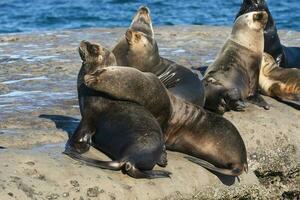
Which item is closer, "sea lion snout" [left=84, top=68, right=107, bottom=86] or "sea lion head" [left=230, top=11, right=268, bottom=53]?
"sea lion snout" [left=84, top=68, right=107, bottom=86]

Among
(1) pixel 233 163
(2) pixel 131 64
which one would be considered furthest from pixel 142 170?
(2) pixel 131 64

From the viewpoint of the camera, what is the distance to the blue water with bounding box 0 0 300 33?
811 inches

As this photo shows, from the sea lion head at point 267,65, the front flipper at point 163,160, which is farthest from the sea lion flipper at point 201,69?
the front flipper at point 163,160

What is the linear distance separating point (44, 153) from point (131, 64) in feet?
7.74

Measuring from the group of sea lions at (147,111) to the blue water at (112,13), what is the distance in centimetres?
1154

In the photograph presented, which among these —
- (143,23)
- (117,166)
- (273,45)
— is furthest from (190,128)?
(273,45)

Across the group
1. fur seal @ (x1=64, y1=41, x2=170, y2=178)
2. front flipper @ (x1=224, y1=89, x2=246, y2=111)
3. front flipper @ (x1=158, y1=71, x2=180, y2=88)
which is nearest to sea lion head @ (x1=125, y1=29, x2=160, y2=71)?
front flipper @ (x1=158, y1=71, x2=180, y2=88)

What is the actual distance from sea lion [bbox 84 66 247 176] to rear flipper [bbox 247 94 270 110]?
161cm

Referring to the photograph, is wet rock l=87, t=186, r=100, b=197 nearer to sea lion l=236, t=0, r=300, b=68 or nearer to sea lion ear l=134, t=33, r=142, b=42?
sea lion ear l=134, t=33, r=142, b=42

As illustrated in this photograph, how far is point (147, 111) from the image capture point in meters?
6.24

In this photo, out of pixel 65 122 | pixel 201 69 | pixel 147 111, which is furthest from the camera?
pixel 201 69

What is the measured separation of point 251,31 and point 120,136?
389 centimetres

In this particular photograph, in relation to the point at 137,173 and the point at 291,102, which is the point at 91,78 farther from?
the point at 291,102

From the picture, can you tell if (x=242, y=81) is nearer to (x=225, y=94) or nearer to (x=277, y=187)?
(x=225, y=94)
